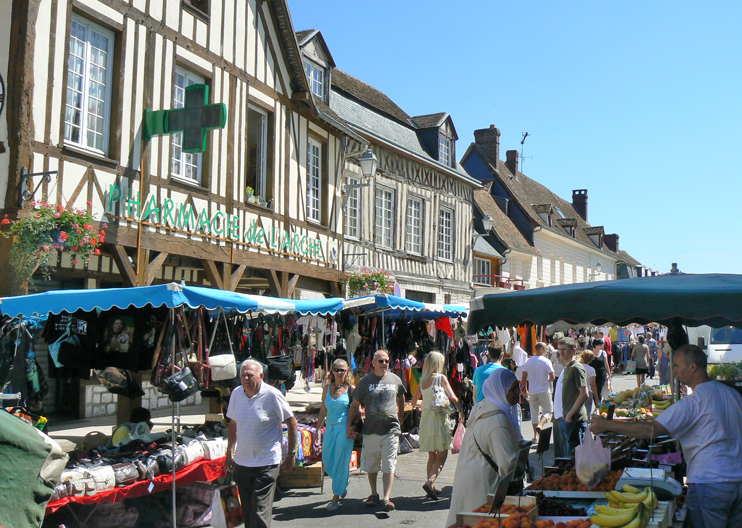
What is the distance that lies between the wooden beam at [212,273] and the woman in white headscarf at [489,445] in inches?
265

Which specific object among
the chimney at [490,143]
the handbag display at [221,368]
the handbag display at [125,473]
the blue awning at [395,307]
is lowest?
the handbag display at [125,473]

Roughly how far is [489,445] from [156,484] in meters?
2.93

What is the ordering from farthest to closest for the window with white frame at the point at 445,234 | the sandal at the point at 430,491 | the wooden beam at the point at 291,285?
the window with white frame at the point at 445,234 < the wooden beam at the point at 291,285 < the sandal at the point at 430,491

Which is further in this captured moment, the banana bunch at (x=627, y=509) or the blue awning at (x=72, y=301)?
the blue awning at (x=72, y=301)

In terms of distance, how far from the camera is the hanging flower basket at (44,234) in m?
7.71

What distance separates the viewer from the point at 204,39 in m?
11.0

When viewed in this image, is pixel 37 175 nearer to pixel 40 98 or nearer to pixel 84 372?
pixel 40 98

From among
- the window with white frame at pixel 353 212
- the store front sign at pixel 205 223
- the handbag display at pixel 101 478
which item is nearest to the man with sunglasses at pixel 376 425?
the handbag display at pixel 101 478

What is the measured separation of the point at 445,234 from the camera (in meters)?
21.6

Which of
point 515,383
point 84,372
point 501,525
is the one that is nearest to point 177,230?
point 84,372

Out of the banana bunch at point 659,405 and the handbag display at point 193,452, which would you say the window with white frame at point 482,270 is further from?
the handbag display at point 193,452

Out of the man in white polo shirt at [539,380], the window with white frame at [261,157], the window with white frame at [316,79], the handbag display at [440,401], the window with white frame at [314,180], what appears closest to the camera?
the handbag display at [440,401]

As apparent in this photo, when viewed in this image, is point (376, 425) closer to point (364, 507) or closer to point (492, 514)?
point (364, 507)

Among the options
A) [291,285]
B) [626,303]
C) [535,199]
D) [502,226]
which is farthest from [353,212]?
[535,199]
